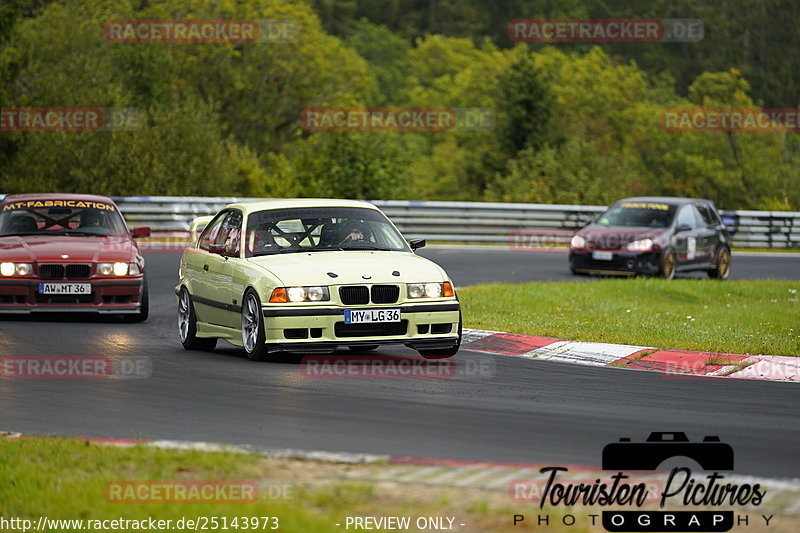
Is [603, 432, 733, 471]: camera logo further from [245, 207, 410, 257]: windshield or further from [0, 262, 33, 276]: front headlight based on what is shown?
[0, 262, 33, 276]: front headlight

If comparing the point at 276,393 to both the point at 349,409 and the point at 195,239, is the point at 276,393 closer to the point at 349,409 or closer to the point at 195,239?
the point at 349,409

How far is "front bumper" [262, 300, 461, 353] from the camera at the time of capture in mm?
12164

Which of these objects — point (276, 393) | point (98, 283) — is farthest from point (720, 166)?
point (276, 393)

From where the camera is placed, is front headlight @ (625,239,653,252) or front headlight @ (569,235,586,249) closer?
front headlight @ (625,239,653,252)

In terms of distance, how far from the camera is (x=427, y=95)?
300 ft

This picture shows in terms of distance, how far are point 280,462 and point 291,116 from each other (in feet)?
213

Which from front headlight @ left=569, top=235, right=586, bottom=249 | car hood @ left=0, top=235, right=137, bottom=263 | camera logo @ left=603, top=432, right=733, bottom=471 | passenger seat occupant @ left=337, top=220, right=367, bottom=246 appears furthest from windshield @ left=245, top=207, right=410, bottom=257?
front headlight @ left=569, top=235, right=586, bottom=249

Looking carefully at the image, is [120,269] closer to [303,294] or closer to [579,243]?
[303,294]

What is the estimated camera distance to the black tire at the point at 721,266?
85.3ft

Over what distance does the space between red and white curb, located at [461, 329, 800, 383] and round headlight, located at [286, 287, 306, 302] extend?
261 centimetres

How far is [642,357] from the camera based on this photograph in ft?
43.9

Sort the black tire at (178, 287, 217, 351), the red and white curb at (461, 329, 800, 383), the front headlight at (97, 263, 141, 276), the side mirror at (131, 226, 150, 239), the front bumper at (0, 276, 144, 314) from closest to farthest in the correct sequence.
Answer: the red and white curb at (461, 329, 800, 383) < the black tire at (178, 287, 217, 351) < the front bumper at (0, 276, 144, 314) < the front headlight at (97, 263, 141, 276) < the side mirror at (131, 226, 150, 239)

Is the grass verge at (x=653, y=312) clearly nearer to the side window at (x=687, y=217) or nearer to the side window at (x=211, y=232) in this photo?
the side window at (x=687, y=217)

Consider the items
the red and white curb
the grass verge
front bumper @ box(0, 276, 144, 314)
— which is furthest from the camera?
front bumper @ box(0, 276, 144, 314)
